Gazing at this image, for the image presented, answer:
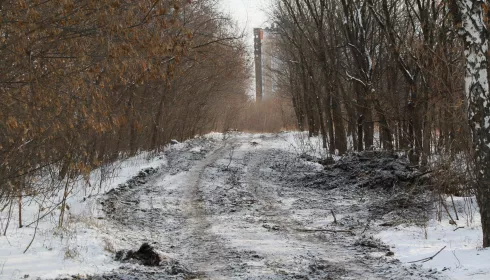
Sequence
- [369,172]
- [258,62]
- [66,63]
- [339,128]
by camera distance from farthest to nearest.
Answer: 1. [258,62]
2. [339,128]
3. [369,172]
4. [66,63]

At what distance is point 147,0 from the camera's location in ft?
21.2

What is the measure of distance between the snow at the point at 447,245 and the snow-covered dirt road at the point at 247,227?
25 cm

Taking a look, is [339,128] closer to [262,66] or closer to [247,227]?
[247,227]

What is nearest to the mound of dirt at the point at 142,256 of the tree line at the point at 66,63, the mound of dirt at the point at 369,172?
the tree line at the point at 66,63

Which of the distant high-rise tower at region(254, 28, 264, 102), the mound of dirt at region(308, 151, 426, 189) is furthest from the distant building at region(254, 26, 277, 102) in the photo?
the mound of dirt at region(308, 151, 426, 189)

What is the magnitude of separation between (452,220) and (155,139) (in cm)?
1834

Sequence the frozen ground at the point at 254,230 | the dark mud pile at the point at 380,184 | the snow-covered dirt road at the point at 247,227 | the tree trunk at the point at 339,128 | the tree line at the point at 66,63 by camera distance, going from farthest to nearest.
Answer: the tree trunk at the point at 339,128 < the dark mud pile at the point at 380,184 < the snow-covered dirt road at the point at 247,227 < the frozen ground at the point at 254,230 < the tree line at the point at 66,63

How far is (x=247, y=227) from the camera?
9.29m

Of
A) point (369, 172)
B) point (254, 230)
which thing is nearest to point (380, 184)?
point (369, 172)

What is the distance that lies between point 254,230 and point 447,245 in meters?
3.16

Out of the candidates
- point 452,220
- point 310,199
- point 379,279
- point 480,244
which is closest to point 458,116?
point 452,220

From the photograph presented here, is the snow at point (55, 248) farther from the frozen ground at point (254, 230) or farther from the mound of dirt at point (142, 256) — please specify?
the mound of dirt at point (142, 256)

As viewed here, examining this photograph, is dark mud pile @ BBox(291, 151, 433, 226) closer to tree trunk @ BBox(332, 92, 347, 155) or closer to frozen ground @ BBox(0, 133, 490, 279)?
frozen ground @ BBox(0, 133, 490, 279)

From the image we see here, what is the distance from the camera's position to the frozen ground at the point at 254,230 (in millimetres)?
6520
